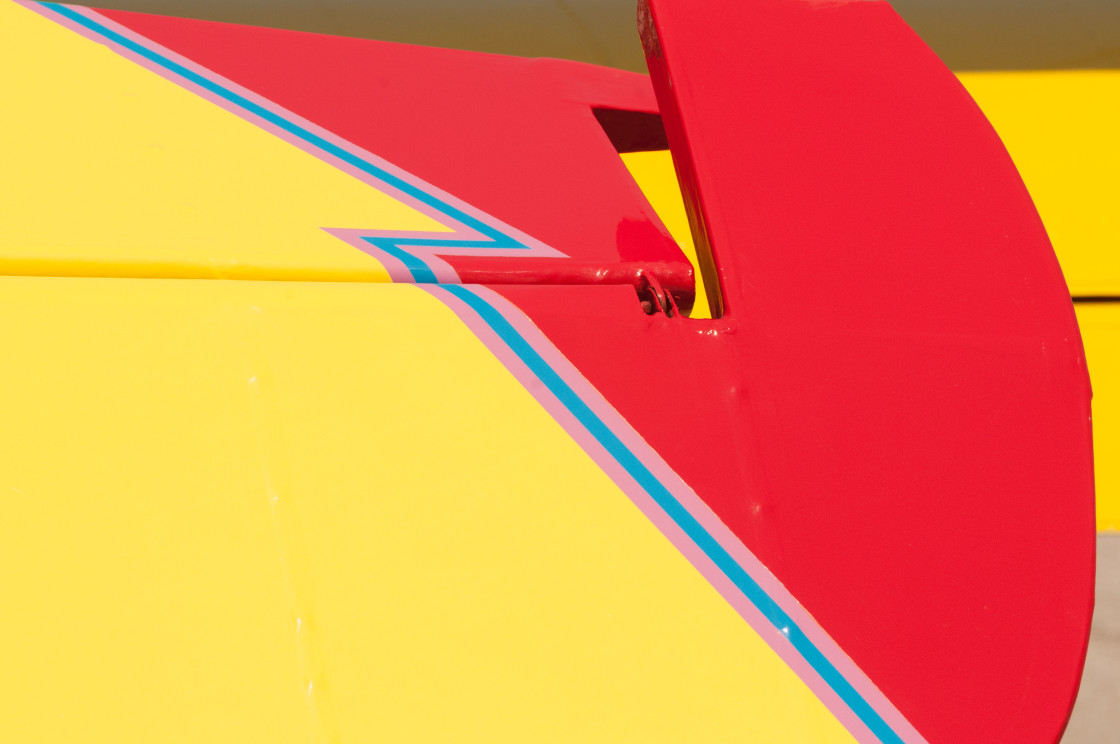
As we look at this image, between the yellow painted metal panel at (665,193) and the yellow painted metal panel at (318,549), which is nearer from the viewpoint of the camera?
the yellow painted metal panel at (318,549)

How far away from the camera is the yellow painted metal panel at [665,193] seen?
128 cm

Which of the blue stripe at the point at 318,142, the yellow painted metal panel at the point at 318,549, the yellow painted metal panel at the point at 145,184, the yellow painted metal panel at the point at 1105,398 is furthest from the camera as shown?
the yellow painted metal panel at the point at 1105,398

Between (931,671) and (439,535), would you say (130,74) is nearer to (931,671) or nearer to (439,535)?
(439,535)

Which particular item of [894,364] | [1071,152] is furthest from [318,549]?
[1071,152]

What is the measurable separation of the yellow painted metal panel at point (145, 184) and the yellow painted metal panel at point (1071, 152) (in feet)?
3.26

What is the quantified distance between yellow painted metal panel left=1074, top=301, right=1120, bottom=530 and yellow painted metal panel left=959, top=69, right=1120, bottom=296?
36 millimetres

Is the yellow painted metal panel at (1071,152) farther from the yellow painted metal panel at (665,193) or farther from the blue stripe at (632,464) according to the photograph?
the blue stripe at (632,464)

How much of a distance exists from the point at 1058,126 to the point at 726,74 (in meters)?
0.81

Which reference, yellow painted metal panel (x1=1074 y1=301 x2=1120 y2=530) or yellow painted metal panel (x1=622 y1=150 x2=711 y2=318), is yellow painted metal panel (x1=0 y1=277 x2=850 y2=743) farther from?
yellow painted metal panel (x1=1074 y1=301 x2=1120 y2=530)

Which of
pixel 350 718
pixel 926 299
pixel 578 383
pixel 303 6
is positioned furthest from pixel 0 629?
pixel 303 6

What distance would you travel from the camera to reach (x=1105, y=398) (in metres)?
1.23

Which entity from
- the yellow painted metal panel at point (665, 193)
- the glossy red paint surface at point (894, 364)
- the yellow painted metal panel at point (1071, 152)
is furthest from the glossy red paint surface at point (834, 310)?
the yellow painted metal panel at point (1071, 152)

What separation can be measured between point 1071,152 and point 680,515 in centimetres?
107

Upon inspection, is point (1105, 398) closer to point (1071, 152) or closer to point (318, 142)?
point (1071, 152)
